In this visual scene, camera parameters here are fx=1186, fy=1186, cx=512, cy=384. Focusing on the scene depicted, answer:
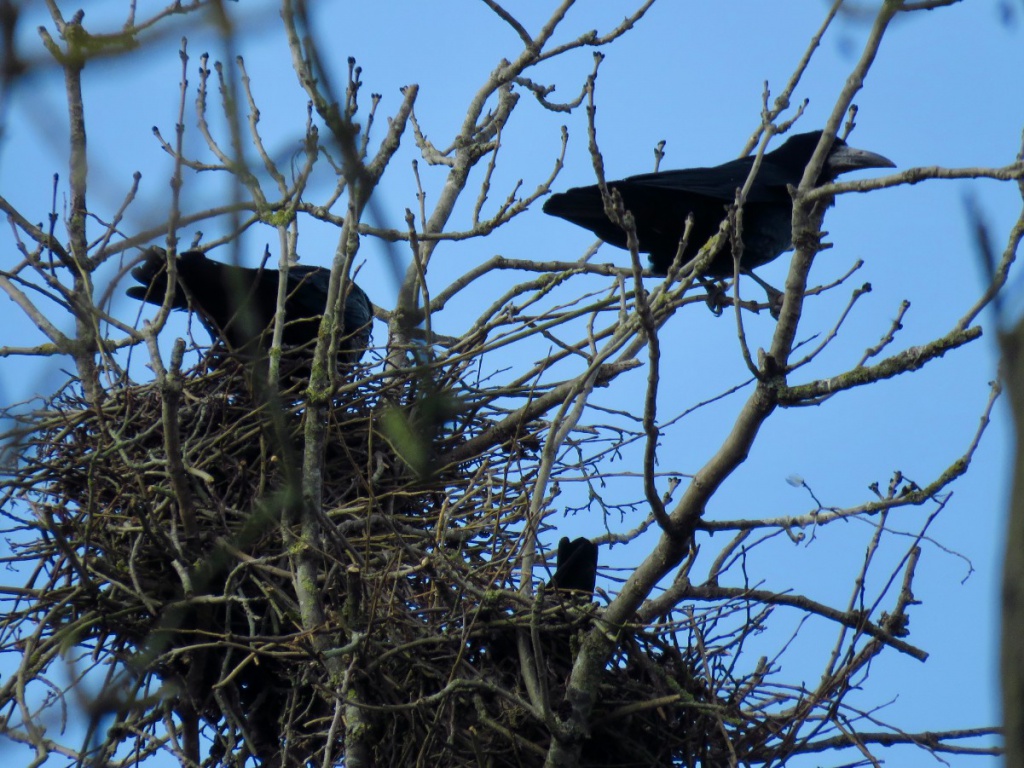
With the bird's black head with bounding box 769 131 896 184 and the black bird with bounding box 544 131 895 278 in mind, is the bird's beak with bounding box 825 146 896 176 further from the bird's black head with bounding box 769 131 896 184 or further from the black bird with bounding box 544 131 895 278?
the black bird with bounding box 544 131 895 278

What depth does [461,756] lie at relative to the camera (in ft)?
14.0

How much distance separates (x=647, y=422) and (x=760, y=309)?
221 centimetres

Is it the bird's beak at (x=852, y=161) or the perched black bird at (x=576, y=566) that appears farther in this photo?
the bird's beak at (x=852, y=161)

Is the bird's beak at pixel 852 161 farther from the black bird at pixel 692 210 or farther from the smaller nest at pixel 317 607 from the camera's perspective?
the smaller nest at pixel 317 607

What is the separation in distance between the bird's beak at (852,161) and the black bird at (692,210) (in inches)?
24.8

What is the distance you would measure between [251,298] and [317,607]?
166cm

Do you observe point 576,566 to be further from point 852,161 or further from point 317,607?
point 852,161

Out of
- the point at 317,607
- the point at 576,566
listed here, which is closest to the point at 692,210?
the point at 576,566

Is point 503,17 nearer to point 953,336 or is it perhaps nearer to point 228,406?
A: point 228,406

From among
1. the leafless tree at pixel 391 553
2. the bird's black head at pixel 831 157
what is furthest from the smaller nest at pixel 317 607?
the bird's black head at pixel 831 157

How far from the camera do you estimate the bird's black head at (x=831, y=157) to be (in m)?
7.54

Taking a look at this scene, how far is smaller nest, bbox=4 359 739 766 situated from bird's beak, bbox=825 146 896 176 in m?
3.37

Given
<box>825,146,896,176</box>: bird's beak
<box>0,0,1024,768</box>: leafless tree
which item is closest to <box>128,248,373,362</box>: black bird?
<box>0,0,1024,768</box>: leafless tree

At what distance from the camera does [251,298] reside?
17.9ft
